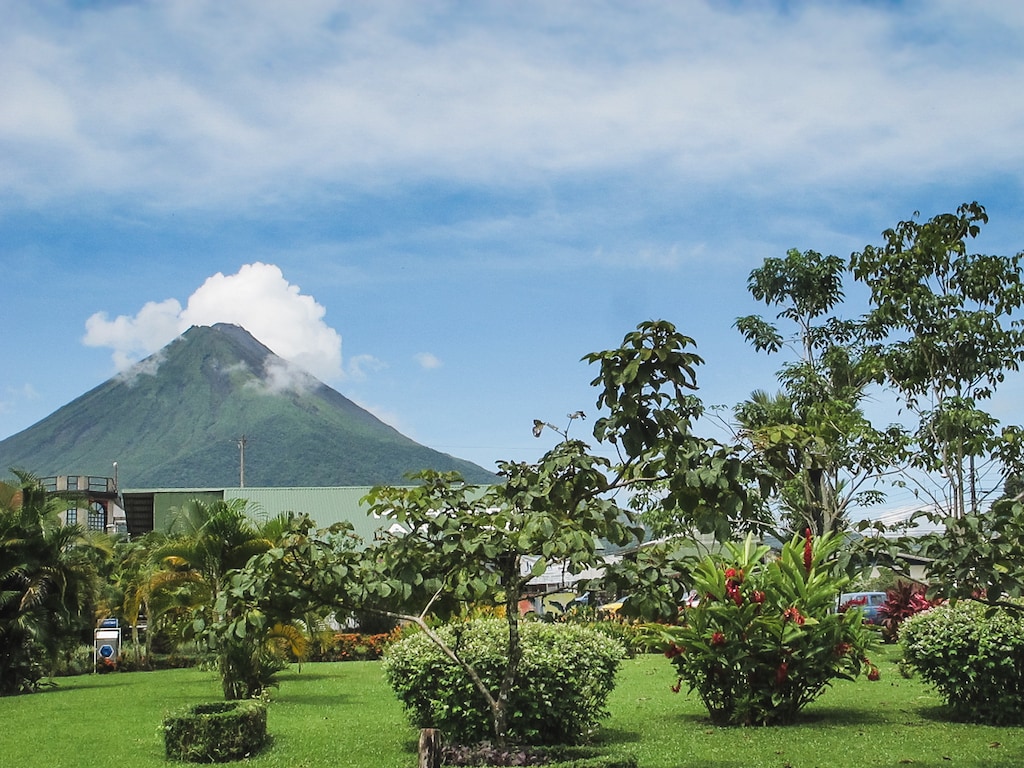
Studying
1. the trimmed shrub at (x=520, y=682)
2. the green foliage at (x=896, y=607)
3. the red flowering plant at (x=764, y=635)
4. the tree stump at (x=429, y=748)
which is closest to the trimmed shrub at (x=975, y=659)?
the red flowering plant at (x=764, y=635)

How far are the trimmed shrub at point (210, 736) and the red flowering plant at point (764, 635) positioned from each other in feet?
14.9

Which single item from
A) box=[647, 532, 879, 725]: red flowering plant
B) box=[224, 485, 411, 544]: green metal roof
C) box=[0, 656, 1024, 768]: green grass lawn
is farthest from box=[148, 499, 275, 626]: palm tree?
box=[224, 485, 411, 544]: green metal roof

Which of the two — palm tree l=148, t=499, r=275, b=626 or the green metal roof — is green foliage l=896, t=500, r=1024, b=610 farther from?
the green metal roof

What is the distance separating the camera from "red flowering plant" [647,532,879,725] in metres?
11.4

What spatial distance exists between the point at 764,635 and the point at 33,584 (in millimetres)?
15596

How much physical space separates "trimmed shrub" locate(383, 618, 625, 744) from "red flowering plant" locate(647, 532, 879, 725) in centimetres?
141

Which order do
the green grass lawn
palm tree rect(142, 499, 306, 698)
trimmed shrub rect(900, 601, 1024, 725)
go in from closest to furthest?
the green grass lawn < trimmed shrub rect(900, 601, 1024, 725) < palm tree rect(142, 499, 306, 698)

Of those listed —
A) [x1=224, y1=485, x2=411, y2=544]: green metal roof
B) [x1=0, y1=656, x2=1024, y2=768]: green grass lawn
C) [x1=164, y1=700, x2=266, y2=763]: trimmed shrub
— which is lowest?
[x1=0, y1=656, x2=1024, y2=768]: green grass lawn

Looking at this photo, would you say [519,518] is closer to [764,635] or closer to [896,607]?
[764,635]

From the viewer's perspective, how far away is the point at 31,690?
21.4 meters

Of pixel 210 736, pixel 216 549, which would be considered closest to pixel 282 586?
pixel 210 736

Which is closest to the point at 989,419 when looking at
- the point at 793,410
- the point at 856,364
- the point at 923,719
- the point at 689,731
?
the point at 856,364

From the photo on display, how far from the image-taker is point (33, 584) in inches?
834

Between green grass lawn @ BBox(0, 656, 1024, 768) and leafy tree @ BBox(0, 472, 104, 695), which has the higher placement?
leafy tree @ BBox(0, 472, 104, 695)
